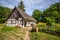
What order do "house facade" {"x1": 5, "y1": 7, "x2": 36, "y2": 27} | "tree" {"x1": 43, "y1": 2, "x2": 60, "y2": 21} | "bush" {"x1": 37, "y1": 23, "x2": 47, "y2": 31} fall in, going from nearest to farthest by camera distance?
1. "bush" {"x1": 37, "y1": 23, "x2": 47, "y2": 31}
2. "house facade" {"x1": 5, "y1": 7, "x2": 36, "y2": 27}
3. "tree" {"x1": 43, "y1": 2, "x2": 60, "y2": 21}

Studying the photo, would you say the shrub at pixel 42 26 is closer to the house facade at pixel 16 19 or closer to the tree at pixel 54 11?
the house facade at pixel 16 19

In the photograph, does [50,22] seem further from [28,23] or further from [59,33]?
[59,33]

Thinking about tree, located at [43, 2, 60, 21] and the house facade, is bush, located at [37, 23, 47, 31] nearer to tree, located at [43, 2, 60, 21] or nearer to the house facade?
the house facade

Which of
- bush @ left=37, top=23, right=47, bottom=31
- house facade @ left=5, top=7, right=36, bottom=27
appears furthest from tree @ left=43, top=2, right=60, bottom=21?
house facade @ left=5, top=7, right=36, bottom=27

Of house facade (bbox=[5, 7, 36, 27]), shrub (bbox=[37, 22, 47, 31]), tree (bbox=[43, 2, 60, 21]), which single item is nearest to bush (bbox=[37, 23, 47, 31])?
shrub (bbox=[37, 22, 47, 31])

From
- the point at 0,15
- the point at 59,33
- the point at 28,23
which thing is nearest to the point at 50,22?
the point at 28,23

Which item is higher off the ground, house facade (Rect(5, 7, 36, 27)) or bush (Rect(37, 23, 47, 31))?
house facade (Rect(5, 7, 36, 27))

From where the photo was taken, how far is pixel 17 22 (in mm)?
42438

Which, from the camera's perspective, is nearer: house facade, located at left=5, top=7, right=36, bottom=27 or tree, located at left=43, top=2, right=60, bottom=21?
house facade, located at left=5, top=7, right=36, bottom=27

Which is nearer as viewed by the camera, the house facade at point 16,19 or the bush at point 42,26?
the bush at point 42,26

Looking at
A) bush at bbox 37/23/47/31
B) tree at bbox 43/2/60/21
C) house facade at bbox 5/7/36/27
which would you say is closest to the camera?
bush at bbox 37/23/47/31

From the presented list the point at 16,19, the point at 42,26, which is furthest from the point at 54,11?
the point at 16,19

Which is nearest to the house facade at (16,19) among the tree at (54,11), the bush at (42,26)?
the bush at (42,26)

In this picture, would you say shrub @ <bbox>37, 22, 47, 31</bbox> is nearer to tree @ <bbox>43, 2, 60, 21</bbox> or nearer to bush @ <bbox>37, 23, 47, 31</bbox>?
bush @ <bbox>37, 23, 47, 31</bbox>
